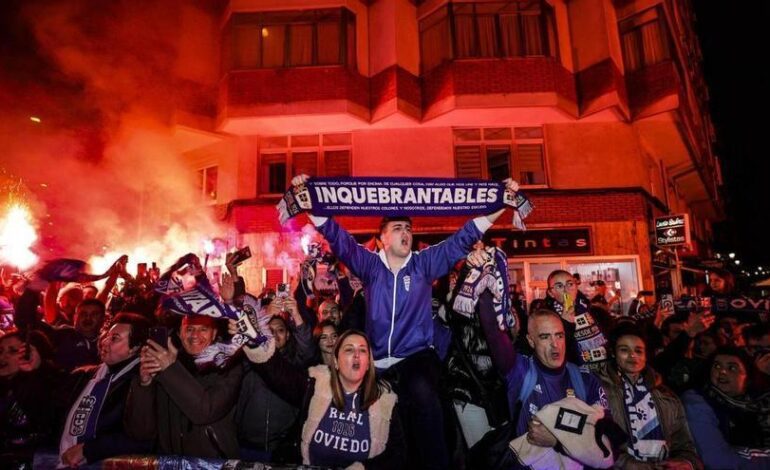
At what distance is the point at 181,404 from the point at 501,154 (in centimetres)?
1226

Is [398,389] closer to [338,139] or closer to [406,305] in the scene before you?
[406,305]

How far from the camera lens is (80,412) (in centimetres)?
377

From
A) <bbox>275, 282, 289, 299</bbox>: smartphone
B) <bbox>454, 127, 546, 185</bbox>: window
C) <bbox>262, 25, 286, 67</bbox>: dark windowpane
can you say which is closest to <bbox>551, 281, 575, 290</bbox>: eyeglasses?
<bbox>275, 282, 289, 299</bbox>: smartphone

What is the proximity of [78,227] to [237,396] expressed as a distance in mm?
15290

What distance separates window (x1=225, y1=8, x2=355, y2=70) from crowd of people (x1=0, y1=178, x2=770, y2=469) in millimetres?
10791

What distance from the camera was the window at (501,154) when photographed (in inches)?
535

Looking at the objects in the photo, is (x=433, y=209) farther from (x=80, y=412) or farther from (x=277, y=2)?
(x=277, y=2)

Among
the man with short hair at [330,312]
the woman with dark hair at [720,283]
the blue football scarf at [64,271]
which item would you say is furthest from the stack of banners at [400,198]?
the woman with dark hair at [720,283]

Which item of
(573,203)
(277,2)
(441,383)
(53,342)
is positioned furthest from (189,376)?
(277,2)

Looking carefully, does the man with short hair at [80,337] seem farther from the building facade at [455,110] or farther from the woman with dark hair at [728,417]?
the building facade at [455,110]

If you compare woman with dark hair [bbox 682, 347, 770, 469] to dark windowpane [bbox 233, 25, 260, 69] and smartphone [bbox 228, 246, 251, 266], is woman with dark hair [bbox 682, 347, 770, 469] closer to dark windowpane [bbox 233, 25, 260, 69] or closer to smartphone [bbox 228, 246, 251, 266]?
smartphone [bbox 228, 246, 251, 266]

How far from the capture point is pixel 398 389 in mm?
3852

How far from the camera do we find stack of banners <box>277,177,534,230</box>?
461 centimetres

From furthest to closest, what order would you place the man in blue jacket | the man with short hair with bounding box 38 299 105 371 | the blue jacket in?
the man with short hair with bounding box 38 299 105 371, the blue jacket, the man in blue jacket
